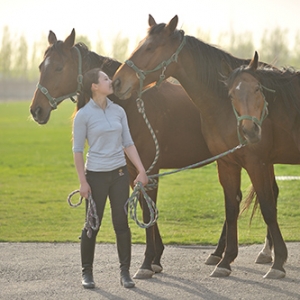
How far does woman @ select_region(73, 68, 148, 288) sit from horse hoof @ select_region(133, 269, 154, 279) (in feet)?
1.51

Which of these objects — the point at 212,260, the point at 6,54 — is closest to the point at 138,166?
the point at 212,260

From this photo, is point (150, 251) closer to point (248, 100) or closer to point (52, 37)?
point (248, 100)

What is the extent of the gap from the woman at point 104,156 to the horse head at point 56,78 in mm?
1033

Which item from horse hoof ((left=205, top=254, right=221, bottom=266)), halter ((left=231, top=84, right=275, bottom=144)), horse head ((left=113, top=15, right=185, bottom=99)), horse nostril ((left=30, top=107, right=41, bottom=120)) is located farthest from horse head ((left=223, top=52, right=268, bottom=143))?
horse nostril ((left=30, top=107, right=41, bottom=120))

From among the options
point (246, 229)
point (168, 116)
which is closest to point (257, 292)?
point (168, 116)

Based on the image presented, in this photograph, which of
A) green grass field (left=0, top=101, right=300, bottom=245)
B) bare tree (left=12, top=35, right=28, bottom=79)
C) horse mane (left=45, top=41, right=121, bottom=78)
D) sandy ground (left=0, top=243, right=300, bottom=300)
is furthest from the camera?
bare tree (left=12, top=35, right=28, bottom=79)

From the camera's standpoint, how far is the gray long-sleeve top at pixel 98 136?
577 centimetres

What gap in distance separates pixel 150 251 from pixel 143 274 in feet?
1.00

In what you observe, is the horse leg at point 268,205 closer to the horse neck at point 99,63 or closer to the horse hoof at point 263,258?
the horse hoof at point 263,258

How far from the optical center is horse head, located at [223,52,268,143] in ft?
18.7

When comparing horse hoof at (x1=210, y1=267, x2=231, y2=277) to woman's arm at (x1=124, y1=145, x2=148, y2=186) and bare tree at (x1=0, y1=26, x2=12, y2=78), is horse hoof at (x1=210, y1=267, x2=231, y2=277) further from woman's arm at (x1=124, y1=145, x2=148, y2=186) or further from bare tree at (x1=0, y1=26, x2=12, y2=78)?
bare tree at (x1=0, y1=26, x2=12, y2=78)

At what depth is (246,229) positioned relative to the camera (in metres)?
9.20

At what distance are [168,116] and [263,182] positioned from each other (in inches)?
49.9

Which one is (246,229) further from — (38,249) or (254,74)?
(254,74)
